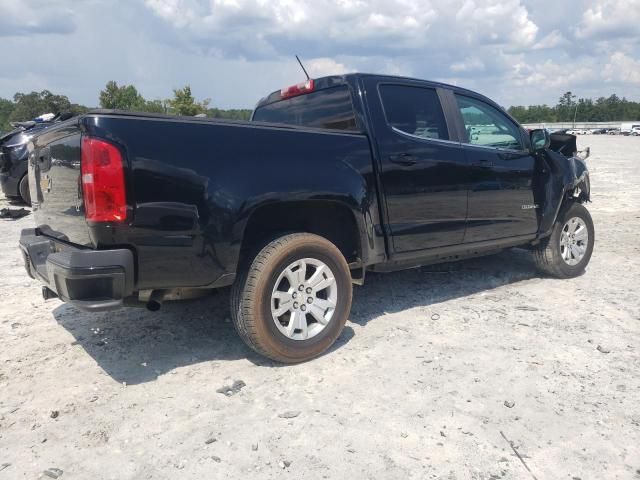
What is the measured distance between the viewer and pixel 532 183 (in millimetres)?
5121

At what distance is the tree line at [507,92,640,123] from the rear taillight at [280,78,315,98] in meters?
128

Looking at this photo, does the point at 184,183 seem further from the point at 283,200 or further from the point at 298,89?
the point at 298,89

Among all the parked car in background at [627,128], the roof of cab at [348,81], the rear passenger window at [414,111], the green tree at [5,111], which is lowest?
the rear passenger window at [414,111]

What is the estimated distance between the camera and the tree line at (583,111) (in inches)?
4788

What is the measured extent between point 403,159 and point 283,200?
1133 mm

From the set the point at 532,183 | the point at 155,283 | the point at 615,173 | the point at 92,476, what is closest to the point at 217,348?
the point at 155,283

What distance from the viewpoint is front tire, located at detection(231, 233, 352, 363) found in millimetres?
3293

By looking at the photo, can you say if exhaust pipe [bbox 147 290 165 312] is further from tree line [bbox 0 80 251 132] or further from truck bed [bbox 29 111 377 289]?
tree line [bbox 0 80 251 132]

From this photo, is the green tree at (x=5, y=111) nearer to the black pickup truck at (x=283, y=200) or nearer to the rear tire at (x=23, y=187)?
the rear tire at (x=23, y=187)

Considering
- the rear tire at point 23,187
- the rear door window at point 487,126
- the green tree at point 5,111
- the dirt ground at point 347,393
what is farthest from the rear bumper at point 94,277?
the green tree at point 5,111

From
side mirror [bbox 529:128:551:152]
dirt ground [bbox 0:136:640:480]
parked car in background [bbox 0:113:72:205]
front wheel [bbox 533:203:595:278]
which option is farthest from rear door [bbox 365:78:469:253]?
parked car in background [bbox 0:113:72:205]

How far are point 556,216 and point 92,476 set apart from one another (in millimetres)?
4679

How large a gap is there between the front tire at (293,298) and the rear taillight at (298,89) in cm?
147

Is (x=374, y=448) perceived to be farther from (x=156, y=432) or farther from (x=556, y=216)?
(x=556, y=216)
